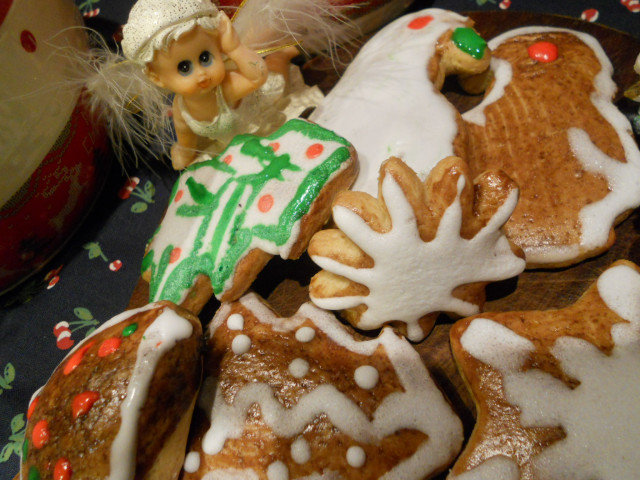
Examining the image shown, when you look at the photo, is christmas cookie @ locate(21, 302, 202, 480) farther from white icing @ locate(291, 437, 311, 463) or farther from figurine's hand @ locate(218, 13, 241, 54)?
figurine's hand @ locate(218, 13, 241, 54)

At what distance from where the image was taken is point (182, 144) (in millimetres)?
1151

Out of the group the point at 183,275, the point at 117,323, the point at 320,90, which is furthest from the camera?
the point at 320,90

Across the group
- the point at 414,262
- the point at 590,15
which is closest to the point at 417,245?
the point at 414,262

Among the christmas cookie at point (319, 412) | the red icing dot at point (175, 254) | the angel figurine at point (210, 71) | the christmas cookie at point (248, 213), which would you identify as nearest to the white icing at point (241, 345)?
the christmas cookie at point (319, 412)

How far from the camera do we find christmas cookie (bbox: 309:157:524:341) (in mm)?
810

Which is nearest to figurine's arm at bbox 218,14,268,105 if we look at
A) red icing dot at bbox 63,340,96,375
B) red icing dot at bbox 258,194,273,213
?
red icing dot at bbox 258,194,273,213

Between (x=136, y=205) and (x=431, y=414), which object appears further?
(x=136, y=205)

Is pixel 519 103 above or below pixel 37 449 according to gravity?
above

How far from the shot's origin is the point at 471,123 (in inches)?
43.6

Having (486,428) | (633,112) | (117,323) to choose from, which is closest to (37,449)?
(117,323)

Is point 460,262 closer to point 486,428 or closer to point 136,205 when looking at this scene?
point 486,428

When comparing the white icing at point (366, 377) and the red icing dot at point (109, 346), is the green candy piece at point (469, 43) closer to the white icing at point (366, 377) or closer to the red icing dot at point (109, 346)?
the white icing at point (366, 377)

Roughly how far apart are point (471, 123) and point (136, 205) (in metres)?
0.93

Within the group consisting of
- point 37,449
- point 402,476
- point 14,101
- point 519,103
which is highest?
point 14,101
